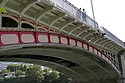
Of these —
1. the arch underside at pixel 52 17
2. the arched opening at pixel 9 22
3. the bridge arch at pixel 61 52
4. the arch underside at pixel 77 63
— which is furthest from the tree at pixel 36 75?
the arched opening at pixel 9 22

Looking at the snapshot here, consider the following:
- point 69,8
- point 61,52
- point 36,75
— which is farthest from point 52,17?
point 36,75

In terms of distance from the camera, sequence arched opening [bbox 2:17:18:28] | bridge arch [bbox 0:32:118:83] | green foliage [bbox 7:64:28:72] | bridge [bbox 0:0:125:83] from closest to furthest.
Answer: arched opening [bbox 2:17:18:28] → bridge [bbox 0:0:125:83] → bridge arch [bbox 0:32:118:83] → green foliage [bbox 7:64:28:72]

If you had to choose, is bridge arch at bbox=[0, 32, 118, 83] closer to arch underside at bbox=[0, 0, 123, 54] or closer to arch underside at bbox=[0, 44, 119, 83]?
arch underside at bbox=[0, 44, 119, 83]

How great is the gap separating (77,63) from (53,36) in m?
15.4

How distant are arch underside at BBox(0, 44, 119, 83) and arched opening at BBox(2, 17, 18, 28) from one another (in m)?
10.6

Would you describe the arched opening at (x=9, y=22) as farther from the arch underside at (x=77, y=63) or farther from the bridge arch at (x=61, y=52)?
the arch underside at (x=77, y=63)

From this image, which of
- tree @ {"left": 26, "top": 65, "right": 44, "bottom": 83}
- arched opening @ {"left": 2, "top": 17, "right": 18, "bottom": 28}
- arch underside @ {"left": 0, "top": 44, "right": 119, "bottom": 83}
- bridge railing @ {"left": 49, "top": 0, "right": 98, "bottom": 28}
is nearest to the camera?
arched opening @ {"left": 2, "top": 17, "right": 18, "bottom": 28}

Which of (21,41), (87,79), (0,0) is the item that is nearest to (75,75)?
(87,79)

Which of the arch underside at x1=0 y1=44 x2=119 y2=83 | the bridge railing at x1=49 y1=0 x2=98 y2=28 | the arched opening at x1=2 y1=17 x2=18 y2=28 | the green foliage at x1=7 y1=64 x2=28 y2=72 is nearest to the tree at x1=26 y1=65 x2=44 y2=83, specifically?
the green foliage at x1=7 y1=64 x2=28 y2=72

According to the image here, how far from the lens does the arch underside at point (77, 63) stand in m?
29.0

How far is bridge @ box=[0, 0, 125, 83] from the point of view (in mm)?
16375

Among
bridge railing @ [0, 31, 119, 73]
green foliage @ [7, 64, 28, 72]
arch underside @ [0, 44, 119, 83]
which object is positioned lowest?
green foliage @ [7, 64, 28, 72]

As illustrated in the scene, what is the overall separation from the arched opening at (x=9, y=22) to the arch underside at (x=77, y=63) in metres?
10.6

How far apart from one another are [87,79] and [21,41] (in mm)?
28493
